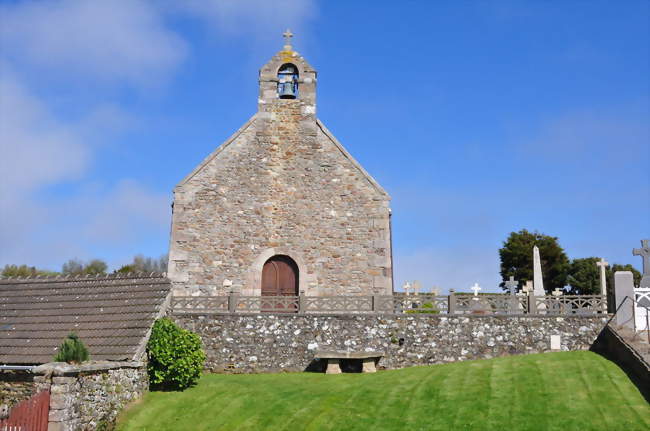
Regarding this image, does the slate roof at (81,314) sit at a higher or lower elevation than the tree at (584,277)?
lower

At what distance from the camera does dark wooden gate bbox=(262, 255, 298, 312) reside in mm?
23625

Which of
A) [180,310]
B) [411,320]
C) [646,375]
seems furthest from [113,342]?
[646,375]

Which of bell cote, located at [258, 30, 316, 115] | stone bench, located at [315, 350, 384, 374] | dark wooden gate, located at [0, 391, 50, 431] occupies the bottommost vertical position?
dark wooden gate, located at [0, 391, 50, 431]

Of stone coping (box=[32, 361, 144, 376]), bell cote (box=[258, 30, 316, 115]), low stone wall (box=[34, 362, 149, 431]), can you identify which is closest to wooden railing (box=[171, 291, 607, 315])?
low stone wall (box=[34, 362, 149, 431])

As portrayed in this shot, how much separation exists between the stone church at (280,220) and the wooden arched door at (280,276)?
0.04 meters

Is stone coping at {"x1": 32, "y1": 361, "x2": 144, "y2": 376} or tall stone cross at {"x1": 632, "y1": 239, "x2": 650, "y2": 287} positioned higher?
tall stone cross at {"x1": 632, "y1": 239, "x2": 650, "y2": 287}

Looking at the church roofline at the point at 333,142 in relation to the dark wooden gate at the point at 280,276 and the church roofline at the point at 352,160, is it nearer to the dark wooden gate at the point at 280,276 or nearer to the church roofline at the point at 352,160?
the church roofline at the point at 352,160

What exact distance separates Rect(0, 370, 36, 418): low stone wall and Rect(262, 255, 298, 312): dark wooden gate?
31.7 feet

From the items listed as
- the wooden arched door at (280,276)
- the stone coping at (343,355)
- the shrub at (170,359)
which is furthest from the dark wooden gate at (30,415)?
the wooden arched door at (280,276)

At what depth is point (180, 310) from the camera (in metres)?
19.6

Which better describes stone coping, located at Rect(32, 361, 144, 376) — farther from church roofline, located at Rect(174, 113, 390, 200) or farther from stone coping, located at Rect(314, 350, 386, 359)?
church roofline, located at Rect(174, 113, 390, 200)

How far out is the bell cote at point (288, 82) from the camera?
25.4 metres

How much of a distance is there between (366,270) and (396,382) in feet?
24.0

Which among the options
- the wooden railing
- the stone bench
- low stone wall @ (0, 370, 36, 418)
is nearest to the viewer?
low stone wall @ (0, 370, 36, 418)
